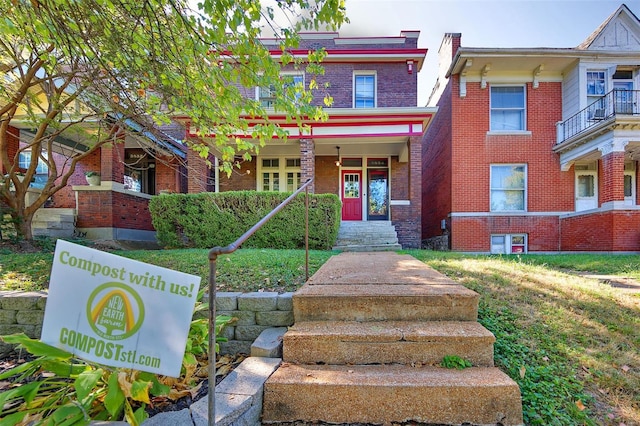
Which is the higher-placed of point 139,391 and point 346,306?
point 346,306

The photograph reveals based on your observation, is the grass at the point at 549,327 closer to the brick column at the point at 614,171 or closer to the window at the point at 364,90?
the brick column at the point at 614,171

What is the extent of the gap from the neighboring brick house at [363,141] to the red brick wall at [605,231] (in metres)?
4.56

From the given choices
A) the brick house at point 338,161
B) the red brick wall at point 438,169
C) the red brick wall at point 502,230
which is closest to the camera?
the brick house at point 338,161

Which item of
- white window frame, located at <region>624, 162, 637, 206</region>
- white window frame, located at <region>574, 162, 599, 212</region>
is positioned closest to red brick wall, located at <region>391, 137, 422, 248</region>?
white window frame, located at <region>574, 162, 599, 212</region>

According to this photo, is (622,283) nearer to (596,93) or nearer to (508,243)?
(508,243)

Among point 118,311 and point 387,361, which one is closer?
point 118,311

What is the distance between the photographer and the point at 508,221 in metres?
9.24

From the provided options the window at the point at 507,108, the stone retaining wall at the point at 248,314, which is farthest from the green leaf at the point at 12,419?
the window at the point at 507,108

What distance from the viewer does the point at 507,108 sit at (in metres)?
9.44

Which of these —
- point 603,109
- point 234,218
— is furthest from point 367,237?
point 603,109

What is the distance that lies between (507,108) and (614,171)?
A: 3295 millimetres

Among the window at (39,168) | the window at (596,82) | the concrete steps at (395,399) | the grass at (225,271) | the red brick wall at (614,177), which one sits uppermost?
the window at (596,82)

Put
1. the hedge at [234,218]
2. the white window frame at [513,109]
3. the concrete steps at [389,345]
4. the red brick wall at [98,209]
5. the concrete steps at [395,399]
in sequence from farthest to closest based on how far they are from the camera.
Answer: the white window frame at [513,109]
the red brick wall at [98,209]
the hedge at [234,218]
the concrete steps at [389,345]
the concrete steps at [395,399]

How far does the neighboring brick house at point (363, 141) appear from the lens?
28.0 feet
